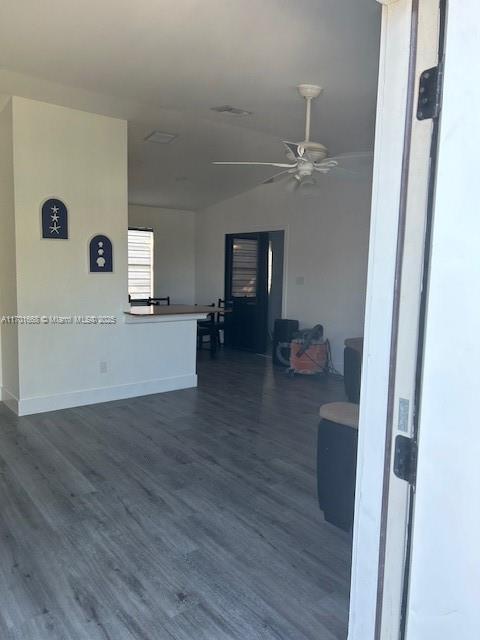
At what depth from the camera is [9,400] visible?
476cm

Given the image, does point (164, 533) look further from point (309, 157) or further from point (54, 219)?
point (54, 219)

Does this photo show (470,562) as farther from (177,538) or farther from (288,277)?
(288,277)

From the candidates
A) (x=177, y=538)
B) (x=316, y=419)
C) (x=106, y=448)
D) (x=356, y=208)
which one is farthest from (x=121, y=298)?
(x=356, y=208)

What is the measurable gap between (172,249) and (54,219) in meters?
4.60

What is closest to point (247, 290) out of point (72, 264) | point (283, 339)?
point (283, 339)

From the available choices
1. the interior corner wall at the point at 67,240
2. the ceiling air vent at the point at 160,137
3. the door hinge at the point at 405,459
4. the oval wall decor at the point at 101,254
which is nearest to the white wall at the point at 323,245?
the ceiling air vent at the point at 160,137

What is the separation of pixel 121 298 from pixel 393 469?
13.8ft

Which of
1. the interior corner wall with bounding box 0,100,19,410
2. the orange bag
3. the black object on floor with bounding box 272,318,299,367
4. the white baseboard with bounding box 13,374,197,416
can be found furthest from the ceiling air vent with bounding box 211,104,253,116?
the black object on floor with bounding box 272,318,299,367

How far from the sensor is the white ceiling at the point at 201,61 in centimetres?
Answer: 268

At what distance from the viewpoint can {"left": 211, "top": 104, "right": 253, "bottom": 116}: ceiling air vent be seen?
4289 millimetres

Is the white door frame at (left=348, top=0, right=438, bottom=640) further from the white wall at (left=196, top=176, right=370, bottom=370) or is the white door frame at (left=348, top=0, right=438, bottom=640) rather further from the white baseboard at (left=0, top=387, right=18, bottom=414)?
the white wall at (left=196, top=176, right=370, bottom=370)

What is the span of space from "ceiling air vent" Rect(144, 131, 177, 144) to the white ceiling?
144 millimetres

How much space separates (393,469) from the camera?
107cm

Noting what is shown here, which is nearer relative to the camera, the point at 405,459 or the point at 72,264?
the point at 405,459
